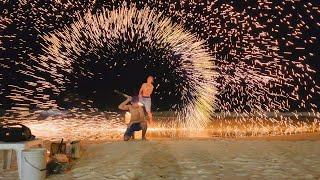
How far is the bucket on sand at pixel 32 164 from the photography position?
8195 mm

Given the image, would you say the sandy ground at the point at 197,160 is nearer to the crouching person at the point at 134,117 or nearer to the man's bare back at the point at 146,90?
the crouching person at the point at 134,117

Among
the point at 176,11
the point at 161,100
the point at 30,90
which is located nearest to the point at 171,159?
the point at 176,11

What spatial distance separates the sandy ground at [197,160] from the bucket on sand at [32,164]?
338 millimetres

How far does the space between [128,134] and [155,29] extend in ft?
20.4

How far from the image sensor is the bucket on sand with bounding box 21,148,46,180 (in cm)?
820

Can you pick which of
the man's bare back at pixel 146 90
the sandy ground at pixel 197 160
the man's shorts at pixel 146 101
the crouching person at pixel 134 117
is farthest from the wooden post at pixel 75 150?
the man's bare back at pixel 146 90

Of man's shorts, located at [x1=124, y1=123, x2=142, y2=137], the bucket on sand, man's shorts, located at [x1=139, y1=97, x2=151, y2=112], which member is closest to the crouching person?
man's shorts, located at [x1=124, y1=123, x2=142, y2=137]

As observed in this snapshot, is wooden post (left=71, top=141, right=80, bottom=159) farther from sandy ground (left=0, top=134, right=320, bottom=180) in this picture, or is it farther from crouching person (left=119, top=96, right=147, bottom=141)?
crouching person (left=119, top=96, right=147, bottom=141)

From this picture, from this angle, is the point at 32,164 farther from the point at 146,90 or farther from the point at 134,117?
the point at 146,90

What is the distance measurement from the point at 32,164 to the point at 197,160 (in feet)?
10.4

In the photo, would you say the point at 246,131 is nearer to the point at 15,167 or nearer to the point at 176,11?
the point at 176,11

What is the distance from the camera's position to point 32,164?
26.8 feet

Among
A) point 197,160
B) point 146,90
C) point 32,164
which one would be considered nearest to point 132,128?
point 146,90

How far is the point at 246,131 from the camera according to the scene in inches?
746
